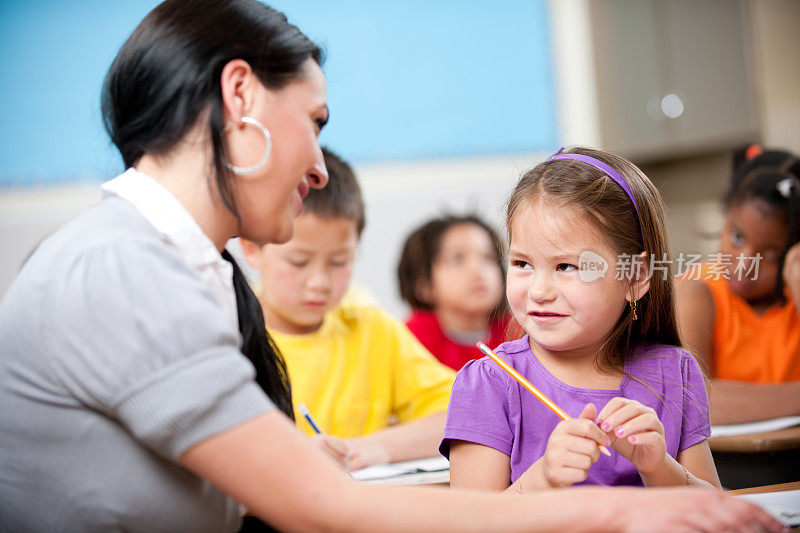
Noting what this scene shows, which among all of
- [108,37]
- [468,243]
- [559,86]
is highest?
[108,37]

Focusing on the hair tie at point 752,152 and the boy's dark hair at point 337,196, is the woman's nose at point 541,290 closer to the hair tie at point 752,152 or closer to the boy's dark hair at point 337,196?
the boy's dark hair at point 337,196

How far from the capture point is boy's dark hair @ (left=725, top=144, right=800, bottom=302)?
1.55 meters

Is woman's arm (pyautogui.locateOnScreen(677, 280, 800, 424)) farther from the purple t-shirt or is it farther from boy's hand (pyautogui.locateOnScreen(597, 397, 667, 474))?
boy's hand (pyautogui.locateOnScreen(597, 397, 667, 474))

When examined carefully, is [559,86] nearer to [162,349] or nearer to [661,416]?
[661,416]

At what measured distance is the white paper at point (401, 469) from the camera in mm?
1150

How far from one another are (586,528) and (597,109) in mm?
3356

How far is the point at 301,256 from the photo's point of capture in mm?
1575

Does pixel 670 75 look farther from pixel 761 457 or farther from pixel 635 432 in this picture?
pixel 635 432

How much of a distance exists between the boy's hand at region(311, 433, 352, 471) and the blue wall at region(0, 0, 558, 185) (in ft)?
7.12

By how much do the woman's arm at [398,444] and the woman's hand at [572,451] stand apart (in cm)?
55

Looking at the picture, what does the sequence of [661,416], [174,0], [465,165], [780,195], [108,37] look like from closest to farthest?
[174,0]
[661,416]
[780,195]
[108,37]
[465,165]

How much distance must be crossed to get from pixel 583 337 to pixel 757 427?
513 mm

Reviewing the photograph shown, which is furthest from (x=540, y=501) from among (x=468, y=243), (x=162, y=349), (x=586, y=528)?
(x=468, y=243)

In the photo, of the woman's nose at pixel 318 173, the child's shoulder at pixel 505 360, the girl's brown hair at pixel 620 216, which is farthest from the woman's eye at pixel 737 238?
the woman's nose at pixel 318 173
